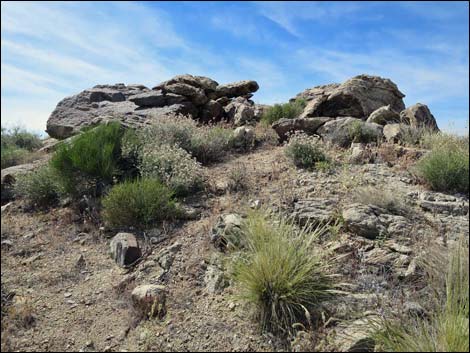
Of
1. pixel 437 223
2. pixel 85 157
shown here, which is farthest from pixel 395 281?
pixel 85 157

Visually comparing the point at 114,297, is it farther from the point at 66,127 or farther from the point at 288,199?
the point at 66,127

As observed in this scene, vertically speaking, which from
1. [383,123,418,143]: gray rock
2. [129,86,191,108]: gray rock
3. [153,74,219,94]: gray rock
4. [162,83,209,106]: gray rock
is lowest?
[383,123,418,143]: gray rock

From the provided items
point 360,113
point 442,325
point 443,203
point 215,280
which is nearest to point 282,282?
point 215,280

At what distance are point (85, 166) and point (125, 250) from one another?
208 centimetres

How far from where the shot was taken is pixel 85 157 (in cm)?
603

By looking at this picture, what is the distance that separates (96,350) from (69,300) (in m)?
0.86

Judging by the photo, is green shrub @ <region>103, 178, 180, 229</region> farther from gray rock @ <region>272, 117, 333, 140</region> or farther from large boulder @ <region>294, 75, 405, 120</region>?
large boulder @ <region>294, 75, 405, 120</region>

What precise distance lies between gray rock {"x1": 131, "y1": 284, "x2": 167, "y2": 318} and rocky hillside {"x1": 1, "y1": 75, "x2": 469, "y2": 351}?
0.01 m

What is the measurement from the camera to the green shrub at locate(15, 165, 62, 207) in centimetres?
617

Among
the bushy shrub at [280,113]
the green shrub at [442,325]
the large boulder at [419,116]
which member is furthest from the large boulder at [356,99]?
the green shrub at [442,325]

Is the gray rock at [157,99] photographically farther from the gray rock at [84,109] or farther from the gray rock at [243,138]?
the gray rock at [243,138]

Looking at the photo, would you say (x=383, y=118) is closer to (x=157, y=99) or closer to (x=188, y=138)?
(x=188, y=138)

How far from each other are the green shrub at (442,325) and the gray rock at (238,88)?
34.5ft

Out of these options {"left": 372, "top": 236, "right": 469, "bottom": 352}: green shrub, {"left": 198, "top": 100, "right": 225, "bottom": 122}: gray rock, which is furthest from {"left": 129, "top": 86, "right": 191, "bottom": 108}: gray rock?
{"left": 372, "top": 236, "right": 469, "bottom": 352}: green shrub
